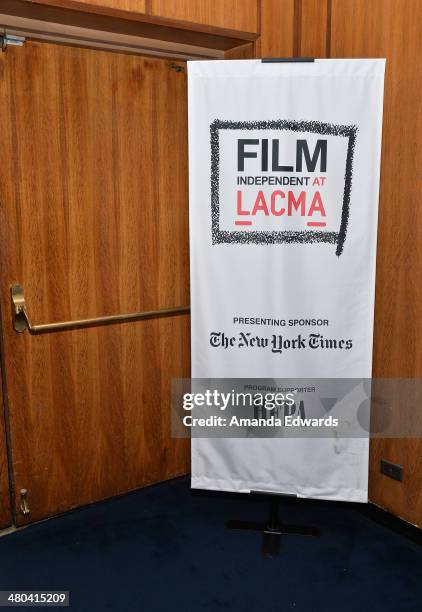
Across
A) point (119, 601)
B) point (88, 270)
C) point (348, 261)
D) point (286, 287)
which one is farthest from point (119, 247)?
point (119, 601)

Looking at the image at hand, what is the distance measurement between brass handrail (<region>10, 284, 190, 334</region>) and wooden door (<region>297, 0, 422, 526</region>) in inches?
41.4

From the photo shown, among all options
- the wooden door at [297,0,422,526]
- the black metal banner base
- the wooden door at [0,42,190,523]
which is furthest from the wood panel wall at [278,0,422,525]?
the wooden door at [0,42,190,523]

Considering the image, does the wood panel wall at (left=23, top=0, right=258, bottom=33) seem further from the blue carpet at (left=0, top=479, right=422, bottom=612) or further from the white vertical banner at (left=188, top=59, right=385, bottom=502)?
the blue carpet at (left=0, top=479, right=422, bottom=612)

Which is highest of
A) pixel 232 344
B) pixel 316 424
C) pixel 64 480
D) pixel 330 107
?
pixel 330 107

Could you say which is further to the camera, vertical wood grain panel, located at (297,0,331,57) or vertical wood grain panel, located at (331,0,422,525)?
vertical wood grain panel, located at (297,0,331,57)

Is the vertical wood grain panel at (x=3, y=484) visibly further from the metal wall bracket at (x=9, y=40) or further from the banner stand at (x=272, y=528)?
the metal wall bracket at (x=9, y=40)

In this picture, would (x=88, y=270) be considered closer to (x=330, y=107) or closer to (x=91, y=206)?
(x=91, y=206)

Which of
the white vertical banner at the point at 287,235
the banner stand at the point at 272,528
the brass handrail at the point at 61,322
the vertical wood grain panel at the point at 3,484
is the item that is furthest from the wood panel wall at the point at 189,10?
the banner stand at the point at 272,528

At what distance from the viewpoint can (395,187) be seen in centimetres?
259

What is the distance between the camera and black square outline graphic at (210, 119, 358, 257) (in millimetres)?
2316

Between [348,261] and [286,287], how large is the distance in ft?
0.87

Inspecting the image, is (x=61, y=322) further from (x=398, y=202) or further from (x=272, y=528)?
(x=398, y=202)

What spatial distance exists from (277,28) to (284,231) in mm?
1025

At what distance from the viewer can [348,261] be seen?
2377mm
